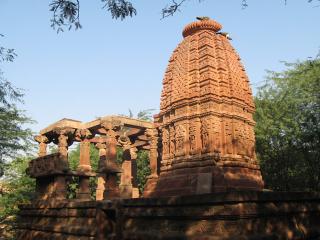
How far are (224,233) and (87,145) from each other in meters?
12.0

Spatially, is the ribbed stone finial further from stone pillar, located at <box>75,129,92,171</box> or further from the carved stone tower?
stone pillar, located at <box>75,129,92,171</box>

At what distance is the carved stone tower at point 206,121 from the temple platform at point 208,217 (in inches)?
148

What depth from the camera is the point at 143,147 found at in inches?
849

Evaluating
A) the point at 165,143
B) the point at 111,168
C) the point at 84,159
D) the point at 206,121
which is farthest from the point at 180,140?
the point at 84,159

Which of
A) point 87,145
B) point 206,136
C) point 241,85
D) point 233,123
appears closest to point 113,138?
point 87,145

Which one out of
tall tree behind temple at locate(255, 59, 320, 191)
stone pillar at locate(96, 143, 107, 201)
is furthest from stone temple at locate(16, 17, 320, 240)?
tall tree behind temple at locate(255, 59, 320, 191)

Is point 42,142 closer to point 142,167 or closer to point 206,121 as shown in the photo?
point 206,121

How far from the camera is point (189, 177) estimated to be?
12211mm

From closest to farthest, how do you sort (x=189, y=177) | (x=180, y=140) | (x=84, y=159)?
(x=189, y=177), (x=180, y=140), (x=84, y=159)

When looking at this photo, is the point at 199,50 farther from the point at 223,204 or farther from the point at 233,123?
the point at 223,204

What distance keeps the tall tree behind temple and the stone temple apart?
22.0ft

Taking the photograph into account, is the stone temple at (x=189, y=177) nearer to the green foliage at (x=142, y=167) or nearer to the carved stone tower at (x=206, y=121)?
the carved stone tower at (x=206, y=121)

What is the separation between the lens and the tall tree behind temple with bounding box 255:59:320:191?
1958 cm

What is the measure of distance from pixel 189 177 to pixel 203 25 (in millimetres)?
7638
